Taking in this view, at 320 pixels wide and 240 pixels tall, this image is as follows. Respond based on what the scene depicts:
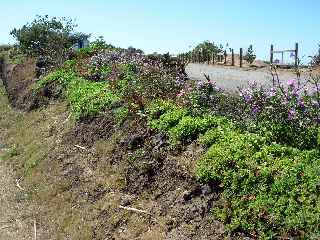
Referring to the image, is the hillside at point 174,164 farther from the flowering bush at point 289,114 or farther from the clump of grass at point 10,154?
the clump of grass at point 10,154

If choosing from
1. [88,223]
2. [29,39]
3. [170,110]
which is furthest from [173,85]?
[29,39]

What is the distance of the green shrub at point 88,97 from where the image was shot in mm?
14609

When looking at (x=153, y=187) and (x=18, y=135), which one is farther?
(x=18, y=135)

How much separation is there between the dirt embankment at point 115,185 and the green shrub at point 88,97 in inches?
15.4

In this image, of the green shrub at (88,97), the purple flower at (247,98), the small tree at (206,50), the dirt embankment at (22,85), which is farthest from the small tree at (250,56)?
the purple flower at (247,98)

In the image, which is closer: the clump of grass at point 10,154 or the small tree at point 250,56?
the clump of grass at point 10,154

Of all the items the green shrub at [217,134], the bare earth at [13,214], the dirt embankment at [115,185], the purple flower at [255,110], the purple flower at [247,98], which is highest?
the purple flower at [247,98]

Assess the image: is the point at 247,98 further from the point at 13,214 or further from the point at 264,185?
the point at 13,214

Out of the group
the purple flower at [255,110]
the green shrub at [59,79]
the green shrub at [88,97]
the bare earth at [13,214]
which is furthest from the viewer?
the green shrub at [59,79]

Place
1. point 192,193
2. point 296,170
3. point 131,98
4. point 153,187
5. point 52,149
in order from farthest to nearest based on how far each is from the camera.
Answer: point 52,149, point 131,98, point 153,187, point 192,193, point 296,170

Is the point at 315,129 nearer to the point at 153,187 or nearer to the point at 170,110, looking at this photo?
the point at 153,187

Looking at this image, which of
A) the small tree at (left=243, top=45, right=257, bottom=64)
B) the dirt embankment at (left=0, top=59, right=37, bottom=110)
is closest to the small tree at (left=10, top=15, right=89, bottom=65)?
the dirt embankment at (left=0, top=59, right=37, bottom=110)

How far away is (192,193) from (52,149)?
7345 mm

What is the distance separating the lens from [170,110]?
11.2 metres
